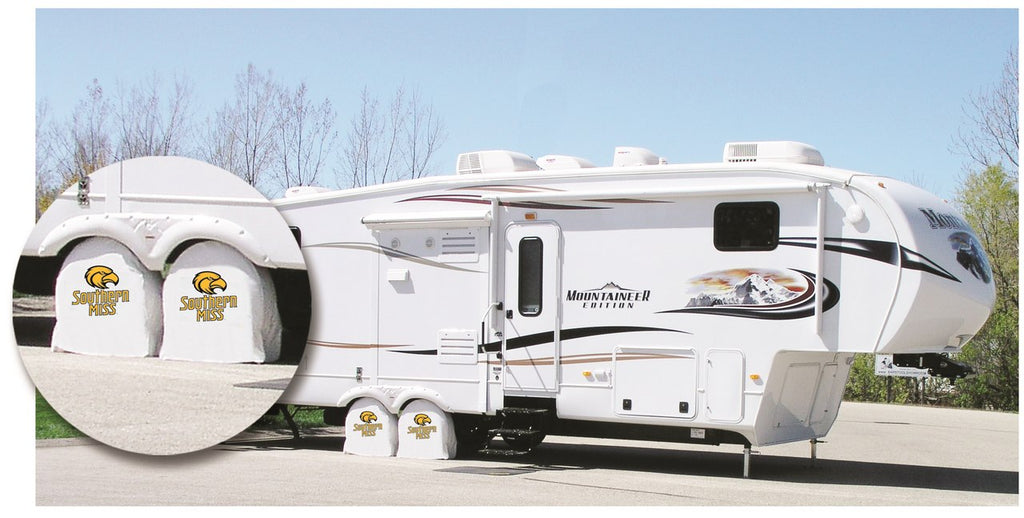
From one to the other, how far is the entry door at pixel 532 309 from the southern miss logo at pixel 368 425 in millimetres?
1505

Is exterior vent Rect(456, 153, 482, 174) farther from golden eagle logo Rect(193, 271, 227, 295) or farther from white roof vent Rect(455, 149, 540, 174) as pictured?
golden eagle logo Rect(193, 271, 227, 295)

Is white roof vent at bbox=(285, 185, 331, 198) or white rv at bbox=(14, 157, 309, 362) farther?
white roof vent at bbox=(285, 185, 331, 198)

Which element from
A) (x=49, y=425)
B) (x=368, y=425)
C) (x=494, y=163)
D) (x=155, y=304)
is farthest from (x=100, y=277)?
(x=494, y=163)

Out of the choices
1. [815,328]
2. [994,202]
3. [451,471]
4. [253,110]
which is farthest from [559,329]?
[994,202]

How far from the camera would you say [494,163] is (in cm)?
1080

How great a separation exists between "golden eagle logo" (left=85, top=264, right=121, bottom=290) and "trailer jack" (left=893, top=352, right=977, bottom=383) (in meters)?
7.13

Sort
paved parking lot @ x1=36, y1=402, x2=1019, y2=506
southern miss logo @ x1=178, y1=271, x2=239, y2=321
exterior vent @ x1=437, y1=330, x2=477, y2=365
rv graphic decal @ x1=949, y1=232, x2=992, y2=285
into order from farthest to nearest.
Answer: exterior vent @ x1=437, y1=330, x2=477, y2=365 → southern miss logo @ x1=178, y1=271, x2=239, y2=321 → rv graphic decal @ x1=949, y1=232, x2=992, y2=285 → paved parking lot @ x1=36, y1=402, x2=1019, y2=506

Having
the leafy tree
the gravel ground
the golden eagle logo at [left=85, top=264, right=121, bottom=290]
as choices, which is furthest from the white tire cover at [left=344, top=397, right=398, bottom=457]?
the leafy tree

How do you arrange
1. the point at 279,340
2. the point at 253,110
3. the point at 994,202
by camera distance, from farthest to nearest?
1. the point at 994,202
2. the point at 253,110
3. the point at 279,340

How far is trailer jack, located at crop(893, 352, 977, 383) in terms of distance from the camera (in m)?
9.52

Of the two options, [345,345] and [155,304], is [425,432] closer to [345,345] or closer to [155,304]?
[345,345]

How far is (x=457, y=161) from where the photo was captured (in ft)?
36.2

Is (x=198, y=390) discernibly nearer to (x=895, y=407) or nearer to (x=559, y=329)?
(x=559, y=329)

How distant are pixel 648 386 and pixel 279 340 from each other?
3.57 meters
